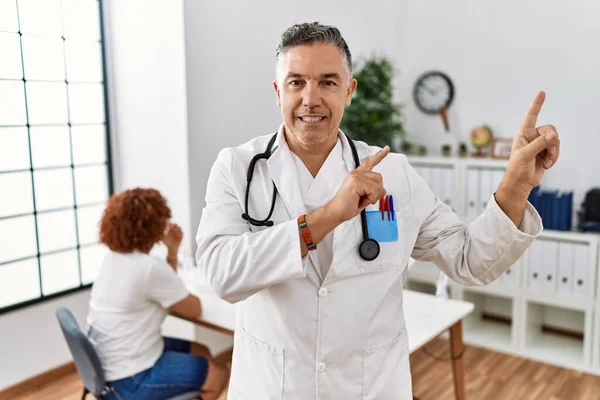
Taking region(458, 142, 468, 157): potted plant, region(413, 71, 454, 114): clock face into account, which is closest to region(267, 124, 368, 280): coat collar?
region(458, 142, 468, 157): potted plant

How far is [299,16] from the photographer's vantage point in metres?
4.12

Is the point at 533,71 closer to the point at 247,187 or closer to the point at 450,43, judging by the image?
Result: the point at 450,43

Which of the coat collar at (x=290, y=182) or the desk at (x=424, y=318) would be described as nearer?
the coat collar at (x=290, y=182)

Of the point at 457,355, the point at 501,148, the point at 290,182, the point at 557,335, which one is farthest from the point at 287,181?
the point at 557,335

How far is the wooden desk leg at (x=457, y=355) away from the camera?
112 inches

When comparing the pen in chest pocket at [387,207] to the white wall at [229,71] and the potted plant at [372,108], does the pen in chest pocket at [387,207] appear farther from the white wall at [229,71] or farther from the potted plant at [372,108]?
the potted plant at [372,108]

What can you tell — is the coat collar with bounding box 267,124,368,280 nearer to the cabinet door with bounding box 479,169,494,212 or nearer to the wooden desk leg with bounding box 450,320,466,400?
the wooden desk leg with bounding box 450,320,466,400

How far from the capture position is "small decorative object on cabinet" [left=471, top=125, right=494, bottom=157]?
4379 millimetres

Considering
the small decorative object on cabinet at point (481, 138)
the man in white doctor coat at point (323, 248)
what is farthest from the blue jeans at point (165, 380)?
the small decorative object on cabinet at point (481, 138)

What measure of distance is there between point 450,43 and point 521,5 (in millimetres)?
576

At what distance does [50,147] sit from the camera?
141 inches

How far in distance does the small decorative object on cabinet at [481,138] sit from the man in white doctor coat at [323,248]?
306 cm

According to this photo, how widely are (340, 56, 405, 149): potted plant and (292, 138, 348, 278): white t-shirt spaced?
8.53 feet

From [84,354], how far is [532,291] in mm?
2881
